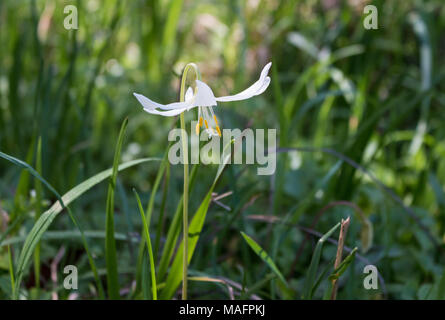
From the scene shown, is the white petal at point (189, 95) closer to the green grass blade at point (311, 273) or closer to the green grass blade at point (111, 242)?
the green grass blade at point (111, 242)

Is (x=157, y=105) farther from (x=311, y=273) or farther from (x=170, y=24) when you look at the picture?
(x=170, y=24)

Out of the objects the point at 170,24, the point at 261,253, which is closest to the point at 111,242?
the point at 261,253

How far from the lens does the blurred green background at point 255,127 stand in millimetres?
1667

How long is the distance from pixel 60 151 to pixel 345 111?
164 centimetres

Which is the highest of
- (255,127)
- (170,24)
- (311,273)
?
(170,24)

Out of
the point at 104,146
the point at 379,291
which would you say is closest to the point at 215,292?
the point at 379,291

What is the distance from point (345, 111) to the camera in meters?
2.92

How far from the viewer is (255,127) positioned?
245 centimetres

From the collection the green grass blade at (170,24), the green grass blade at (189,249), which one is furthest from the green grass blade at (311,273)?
the green grass blade at (170,24)

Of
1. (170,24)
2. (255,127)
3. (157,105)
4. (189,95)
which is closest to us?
(157,105)

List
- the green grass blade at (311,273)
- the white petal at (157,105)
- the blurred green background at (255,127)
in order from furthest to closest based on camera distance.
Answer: the blurred green background at (255,127), the green grass blade at (311,273), the white petal at (157,105)

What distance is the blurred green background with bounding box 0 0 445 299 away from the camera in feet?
5.47

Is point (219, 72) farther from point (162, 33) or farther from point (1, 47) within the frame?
point (1, 47)

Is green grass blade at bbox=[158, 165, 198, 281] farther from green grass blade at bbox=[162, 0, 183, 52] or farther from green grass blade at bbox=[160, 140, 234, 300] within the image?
green grass blade at bbox=[162, 0, 183, 52]
